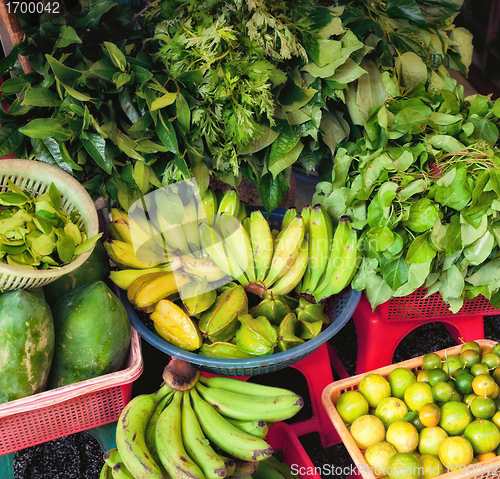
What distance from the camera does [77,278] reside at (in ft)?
4.43

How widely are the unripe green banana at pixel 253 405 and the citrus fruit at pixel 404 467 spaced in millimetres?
294

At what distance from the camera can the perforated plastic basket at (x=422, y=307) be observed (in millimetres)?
1528

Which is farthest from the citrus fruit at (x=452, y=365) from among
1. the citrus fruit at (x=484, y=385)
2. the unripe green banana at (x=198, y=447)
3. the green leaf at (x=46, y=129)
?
the green leaf at (x=46, y=129)

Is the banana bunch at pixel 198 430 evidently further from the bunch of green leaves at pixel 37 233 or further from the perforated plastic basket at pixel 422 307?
the perforated plastic basket at pixel 422 307

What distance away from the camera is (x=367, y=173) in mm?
1324

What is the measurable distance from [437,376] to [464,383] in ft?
0.26

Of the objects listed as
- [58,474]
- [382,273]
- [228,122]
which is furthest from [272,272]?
[58,474]

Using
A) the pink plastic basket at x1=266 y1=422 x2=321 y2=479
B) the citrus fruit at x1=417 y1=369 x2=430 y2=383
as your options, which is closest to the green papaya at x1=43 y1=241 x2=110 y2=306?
the pink plastic basket at x1=266 y1=422 x2=321 y2=479

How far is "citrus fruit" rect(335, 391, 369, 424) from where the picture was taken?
1.31 meters

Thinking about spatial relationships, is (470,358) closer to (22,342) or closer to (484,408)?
(484,408)

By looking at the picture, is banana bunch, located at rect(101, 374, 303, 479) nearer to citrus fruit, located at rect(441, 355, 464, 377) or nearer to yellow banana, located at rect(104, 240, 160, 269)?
yellow banana, located at rect(104, 240, 160, 269)

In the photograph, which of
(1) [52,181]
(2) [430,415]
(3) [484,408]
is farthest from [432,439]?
(1) [52,181]

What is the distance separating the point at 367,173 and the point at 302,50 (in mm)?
422

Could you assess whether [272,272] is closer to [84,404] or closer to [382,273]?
[382,273]
